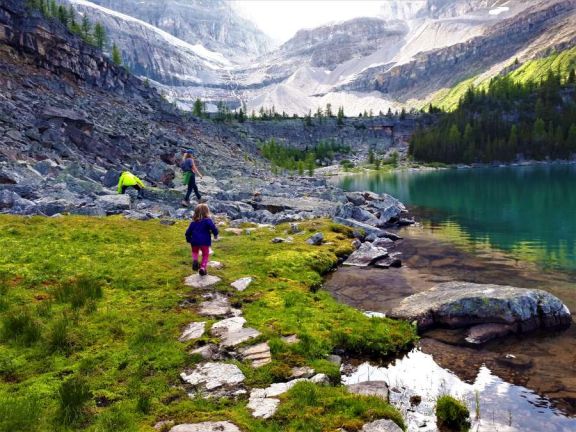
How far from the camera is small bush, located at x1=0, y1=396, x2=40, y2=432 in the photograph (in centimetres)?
844

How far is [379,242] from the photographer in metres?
35.4

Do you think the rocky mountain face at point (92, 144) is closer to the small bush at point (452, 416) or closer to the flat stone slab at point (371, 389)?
the flat stone slab at point (371, 389)

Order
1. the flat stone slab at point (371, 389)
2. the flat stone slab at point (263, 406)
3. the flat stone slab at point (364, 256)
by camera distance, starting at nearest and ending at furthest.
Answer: the flat stone slab at point (263, 406) → the flat stone slab at point (371, 389) → the flat stone slab at point (364, 256)

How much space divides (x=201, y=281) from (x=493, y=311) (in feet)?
38.8

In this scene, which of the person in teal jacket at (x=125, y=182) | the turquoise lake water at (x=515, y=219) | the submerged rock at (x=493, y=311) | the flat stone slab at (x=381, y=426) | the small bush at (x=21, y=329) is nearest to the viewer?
the flat stone slab at (x=381, y=426)

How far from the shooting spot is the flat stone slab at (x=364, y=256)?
89.1 ft

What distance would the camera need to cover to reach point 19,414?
28.8 ft

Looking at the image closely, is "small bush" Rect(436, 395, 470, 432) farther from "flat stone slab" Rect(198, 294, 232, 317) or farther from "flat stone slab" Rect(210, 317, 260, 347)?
"flat stone slab" Rect(198, 294, 232, 317)

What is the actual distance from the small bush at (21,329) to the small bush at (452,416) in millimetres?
10993

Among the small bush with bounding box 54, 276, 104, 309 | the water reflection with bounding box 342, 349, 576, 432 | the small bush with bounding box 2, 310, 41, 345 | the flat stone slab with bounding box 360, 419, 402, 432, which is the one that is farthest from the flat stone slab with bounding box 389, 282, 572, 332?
the small bush with bounding box 2, 310, 41, 345

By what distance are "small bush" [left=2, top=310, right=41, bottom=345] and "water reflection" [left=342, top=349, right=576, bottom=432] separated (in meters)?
8.94

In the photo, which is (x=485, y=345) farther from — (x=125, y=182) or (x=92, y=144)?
(x=92, y=144)

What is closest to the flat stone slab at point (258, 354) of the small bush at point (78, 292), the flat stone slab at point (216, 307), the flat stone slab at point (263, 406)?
the flat stone slab at point (263, 406)

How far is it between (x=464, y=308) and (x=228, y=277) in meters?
9.99
